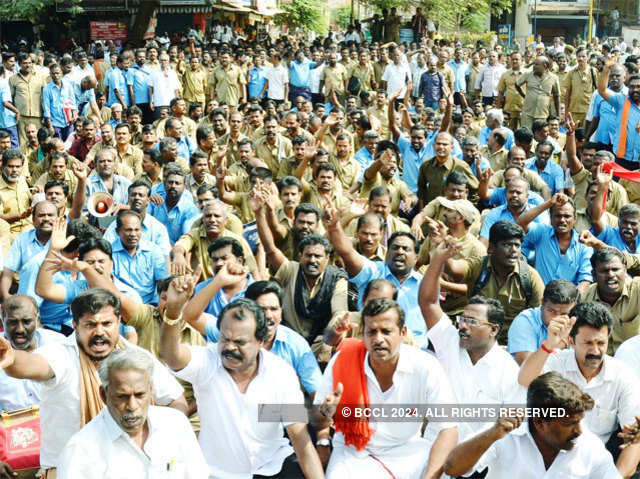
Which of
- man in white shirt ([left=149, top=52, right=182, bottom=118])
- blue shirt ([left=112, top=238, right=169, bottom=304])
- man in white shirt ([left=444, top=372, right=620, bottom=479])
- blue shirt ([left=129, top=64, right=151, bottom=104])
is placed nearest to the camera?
man in white shirt ([left=444, top=372, right=620, bottom=479])

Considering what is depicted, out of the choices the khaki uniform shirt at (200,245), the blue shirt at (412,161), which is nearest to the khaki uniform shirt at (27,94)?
the blue shirt at (412,161)

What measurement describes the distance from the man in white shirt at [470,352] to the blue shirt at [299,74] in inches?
524

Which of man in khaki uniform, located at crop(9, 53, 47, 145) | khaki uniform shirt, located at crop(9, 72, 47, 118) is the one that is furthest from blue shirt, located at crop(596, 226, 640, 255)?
khaki uniform shirt, located at crop(9, 72, 47, 118)

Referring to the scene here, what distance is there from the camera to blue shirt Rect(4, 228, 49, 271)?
6.73 m

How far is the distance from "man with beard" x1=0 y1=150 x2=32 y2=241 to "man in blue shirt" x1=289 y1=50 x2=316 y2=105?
364 inches

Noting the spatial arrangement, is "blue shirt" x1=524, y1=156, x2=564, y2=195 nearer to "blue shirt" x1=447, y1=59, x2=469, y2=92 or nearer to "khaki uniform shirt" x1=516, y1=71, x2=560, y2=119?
"khaki uniform shirt" x1=516, y1=71, x2=560, y2=119

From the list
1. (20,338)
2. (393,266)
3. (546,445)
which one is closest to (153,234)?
(393,266)

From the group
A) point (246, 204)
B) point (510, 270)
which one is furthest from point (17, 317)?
point (246, 204)

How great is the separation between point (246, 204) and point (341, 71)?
9278mm

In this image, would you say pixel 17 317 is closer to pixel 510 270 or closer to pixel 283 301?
pixel 283 301

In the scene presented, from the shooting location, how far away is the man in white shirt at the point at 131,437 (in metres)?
3.21

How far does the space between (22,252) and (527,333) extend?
398cm

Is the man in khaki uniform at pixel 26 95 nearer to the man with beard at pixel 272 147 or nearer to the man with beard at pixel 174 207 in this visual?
the man with beard at pixel 272 147

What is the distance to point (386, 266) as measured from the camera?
6039 millimetres
